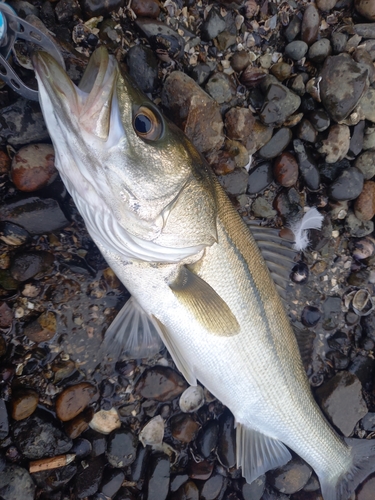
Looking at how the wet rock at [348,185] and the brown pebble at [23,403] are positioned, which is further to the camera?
the wet rock at [348,185]

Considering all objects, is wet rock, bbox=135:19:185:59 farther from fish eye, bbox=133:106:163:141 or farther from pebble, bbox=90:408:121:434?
pebble, bbox=90:408:121:434

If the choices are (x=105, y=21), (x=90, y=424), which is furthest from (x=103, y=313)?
(x=105, y=21)

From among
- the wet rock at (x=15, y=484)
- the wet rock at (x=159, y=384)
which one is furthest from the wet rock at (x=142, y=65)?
the wet rock at (x=15, y=484)

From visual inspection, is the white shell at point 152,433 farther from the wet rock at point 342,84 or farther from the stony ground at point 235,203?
the wet rock at point 342,84

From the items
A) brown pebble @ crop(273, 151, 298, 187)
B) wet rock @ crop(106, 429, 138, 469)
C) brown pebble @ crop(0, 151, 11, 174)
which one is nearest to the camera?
brown pebble @ crop(0, 151, 11, 174)

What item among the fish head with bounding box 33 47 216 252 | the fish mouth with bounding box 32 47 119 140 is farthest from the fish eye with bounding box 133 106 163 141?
the fish mouth with bounding box 32 47 119 140

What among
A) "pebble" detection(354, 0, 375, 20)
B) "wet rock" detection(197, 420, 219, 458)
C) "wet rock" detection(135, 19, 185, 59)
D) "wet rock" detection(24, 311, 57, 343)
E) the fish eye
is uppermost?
"pebble" detection(354, 0, 375, 20)

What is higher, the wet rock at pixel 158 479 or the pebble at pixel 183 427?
the pebble at pixel 183 427

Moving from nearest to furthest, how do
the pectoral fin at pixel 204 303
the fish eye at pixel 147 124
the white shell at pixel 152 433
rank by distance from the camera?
the fish eye at pixel 147 124
the pectoral fin at pixel 204 303
the white shell at pixel 152 433
